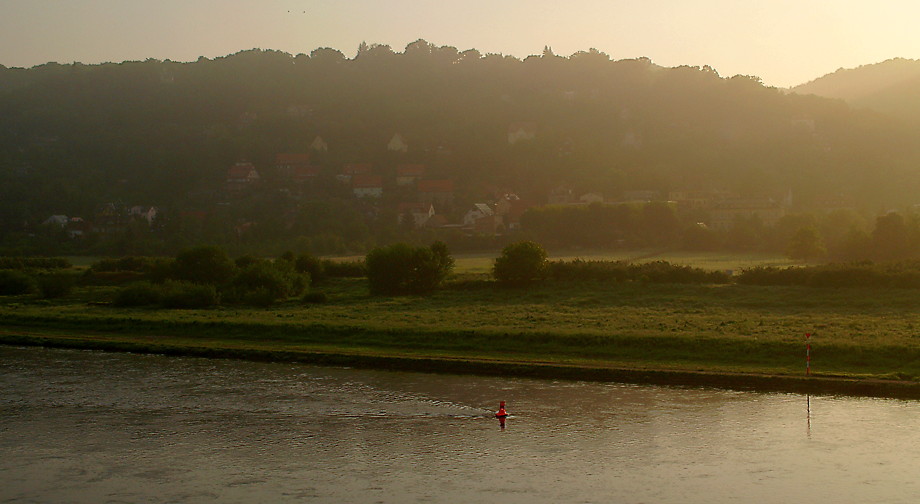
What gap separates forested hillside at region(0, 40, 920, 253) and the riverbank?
4252cm

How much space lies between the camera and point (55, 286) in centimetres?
4803

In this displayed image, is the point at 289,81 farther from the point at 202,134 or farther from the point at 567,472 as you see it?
the point at 567,472

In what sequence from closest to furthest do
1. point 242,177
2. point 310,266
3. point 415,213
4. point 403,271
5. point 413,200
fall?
point 403,271, point 310,266, point 415,213, point 413,200, point 242,177

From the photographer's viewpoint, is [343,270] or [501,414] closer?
[501,414]

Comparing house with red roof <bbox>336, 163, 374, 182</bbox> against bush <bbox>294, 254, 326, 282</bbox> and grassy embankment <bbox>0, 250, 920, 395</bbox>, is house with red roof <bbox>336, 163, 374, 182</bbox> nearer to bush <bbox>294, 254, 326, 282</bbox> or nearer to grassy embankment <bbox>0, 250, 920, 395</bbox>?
bush <bbox>294, 254, 326, 282</bbox>

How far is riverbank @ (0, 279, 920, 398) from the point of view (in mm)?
26000

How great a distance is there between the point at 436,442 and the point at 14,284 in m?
40.3

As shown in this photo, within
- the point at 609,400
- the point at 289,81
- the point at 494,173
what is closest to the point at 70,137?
the point at 289,81

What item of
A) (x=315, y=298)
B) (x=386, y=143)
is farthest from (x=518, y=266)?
(x=386, y=143)

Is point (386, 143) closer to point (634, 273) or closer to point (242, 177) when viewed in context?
point (242, 177)

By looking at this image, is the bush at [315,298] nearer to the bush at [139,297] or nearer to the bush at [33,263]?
the bush at [139,297]

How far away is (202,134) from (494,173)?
4704 centimetres

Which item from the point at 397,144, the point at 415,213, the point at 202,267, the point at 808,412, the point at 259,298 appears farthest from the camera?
the point at 397,144

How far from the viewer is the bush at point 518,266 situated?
1891 inches
